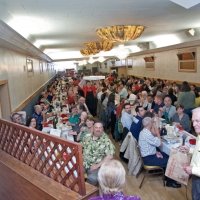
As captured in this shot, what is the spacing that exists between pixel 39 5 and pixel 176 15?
3400 mm

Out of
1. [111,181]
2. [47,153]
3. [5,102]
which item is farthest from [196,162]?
[5,102]

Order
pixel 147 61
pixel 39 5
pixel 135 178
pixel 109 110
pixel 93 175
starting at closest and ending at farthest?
pixel 93 175
pixel 39 5
pixel 135 178
pixel 109 110
pixel 147 61

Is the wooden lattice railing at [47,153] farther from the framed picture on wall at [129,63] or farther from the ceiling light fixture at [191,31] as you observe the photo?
the framed picture on wall at [129,63]

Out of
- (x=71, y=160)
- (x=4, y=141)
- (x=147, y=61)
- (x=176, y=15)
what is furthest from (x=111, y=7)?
(x=147, y=61)

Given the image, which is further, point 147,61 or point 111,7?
point 147,61

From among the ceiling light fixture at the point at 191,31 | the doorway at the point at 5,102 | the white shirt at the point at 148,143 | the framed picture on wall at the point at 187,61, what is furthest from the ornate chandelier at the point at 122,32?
the framed picture on wall at the point at 187,61

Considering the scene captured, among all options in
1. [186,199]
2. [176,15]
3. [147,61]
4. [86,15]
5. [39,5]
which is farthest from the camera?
[147,61]

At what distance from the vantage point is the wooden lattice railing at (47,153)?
8.27ft

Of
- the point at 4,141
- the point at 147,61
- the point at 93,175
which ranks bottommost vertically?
the point at 93,175

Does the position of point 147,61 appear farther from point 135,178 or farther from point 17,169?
point 17,169

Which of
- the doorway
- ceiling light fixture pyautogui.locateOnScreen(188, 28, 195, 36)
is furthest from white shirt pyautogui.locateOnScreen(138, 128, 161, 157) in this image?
ceiling light fixture pyautogui.locateOnScreen(188, 28, 195, 36)

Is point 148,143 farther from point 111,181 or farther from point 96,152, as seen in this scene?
point 111,181

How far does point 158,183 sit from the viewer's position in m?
4.64

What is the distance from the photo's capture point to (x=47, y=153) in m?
2.94
